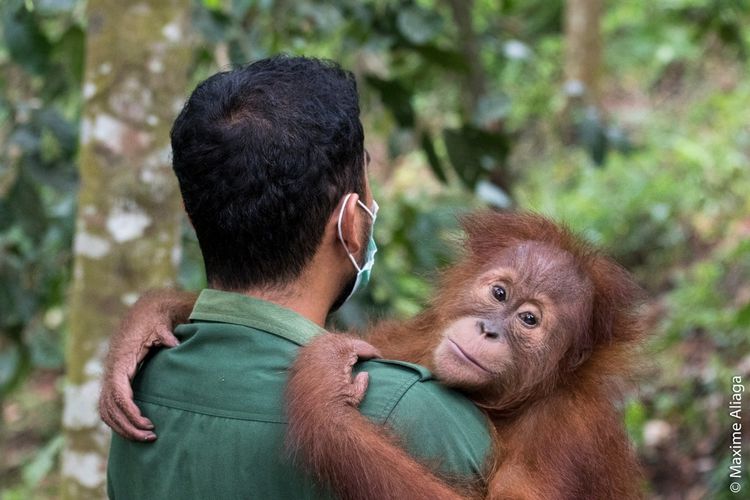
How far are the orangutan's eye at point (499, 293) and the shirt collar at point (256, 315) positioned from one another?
0.92 metres

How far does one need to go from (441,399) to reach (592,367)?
2.84 ft

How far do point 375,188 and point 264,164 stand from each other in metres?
3.36

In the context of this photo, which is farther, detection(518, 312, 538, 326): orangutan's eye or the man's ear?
detection(518, 312, 538, 326): orangutan's eye

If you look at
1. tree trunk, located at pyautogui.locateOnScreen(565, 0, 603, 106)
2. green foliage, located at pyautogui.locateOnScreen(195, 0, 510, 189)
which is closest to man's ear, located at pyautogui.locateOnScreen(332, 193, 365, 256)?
green foliage, located at pyautogui.locateOnScreen(195, 0, 510, 189)

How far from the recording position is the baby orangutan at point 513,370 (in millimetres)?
1981

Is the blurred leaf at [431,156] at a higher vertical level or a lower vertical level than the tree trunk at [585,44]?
lower

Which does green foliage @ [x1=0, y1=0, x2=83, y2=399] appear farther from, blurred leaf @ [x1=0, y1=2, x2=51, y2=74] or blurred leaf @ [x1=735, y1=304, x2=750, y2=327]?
blurred leaf @ [x1=735, y1=304, x2=750, y2=327]

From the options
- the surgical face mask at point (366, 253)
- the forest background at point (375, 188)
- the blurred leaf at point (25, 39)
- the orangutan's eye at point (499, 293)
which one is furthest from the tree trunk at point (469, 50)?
the surgical face mask at point (366, 253)

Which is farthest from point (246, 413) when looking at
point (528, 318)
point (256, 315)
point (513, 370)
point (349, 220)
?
point (528, 318)

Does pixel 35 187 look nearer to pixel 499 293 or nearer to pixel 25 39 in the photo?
pixel 25 39

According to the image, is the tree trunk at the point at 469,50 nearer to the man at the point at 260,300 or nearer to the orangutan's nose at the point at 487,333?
the orangutan's nose at the point at 487,333

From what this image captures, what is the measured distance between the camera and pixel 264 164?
195 cm

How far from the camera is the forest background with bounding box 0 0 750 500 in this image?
3320 millimetres

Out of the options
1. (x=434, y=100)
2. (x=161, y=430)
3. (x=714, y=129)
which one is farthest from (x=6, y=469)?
(x=714, y=129)
